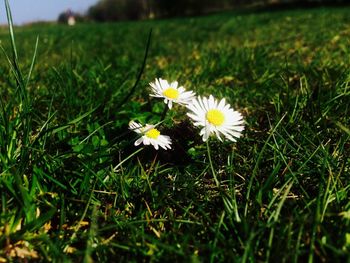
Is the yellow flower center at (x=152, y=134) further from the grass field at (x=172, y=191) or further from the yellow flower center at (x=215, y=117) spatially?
the yellow flower center at (x=215, y=117)

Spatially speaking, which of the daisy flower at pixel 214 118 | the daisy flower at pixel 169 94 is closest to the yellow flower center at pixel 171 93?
the daisy flower at pixel 169 94

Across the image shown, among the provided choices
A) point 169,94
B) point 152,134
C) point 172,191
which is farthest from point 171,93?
point 172,191

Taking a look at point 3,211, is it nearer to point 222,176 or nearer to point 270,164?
point 222,176

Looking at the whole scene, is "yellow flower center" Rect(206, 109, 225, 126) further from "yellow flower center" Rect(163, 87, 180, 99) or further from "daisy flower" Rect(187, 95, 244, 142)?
"yellow flower center" Rect(163, 87, 180, 99)

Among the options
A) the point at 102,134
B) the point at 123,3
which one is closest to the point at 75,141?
the point at 102,134

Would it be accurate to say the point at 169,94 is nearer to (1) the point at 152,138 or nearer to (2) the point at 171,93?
(2) the point at 171,93

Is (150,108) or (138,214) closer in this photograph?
(138,214)
